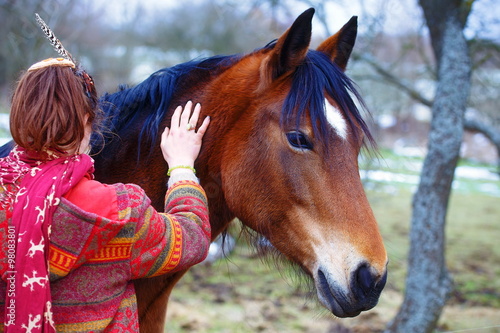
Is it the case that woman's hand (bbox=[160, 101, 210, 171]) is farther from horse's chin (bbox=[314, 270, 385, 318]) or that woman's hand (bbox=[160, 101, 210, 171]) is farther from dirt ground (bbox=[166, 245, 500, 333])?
dirt ground (bbox=[166, 245, 500, 333])

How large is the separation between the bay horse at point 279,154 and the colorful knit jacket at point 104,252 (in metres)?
0.47

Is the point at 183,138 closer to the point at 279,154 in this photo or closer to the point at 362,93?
the point at 279,154

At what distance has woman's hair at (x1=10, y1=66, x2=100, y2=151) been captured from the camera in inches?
58.7

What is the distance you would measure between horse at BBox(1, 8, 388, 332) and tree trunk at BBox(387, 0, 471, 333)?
2.32 metres

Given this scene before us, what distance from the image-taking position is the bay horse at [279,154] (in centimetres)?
178

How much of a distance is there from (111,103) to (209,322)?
3628 mm

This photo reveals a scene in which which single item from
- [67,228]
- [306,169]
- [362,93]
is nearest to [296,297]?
[362,93]

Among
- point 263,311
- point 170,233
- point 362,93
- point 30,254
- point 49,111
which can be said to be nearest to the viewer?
point 30,254

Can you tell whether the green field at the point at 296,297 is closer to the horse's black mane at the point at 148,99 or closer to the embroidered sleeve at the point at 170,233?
the horse's black mane at the point at 148,99

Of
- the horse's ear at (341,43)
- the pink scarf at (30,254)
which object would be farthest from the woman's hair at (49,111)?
the horse's ear at (341,43)

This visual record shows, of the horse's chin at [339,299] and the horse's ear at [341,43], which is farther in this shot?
the horse's ear at [341,43]

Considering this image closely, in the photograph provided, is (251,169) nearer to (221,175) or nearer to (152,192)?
(221,175)

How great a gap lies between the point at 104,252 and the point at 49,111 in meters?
0.50

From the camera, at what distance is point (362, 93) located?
320cm
